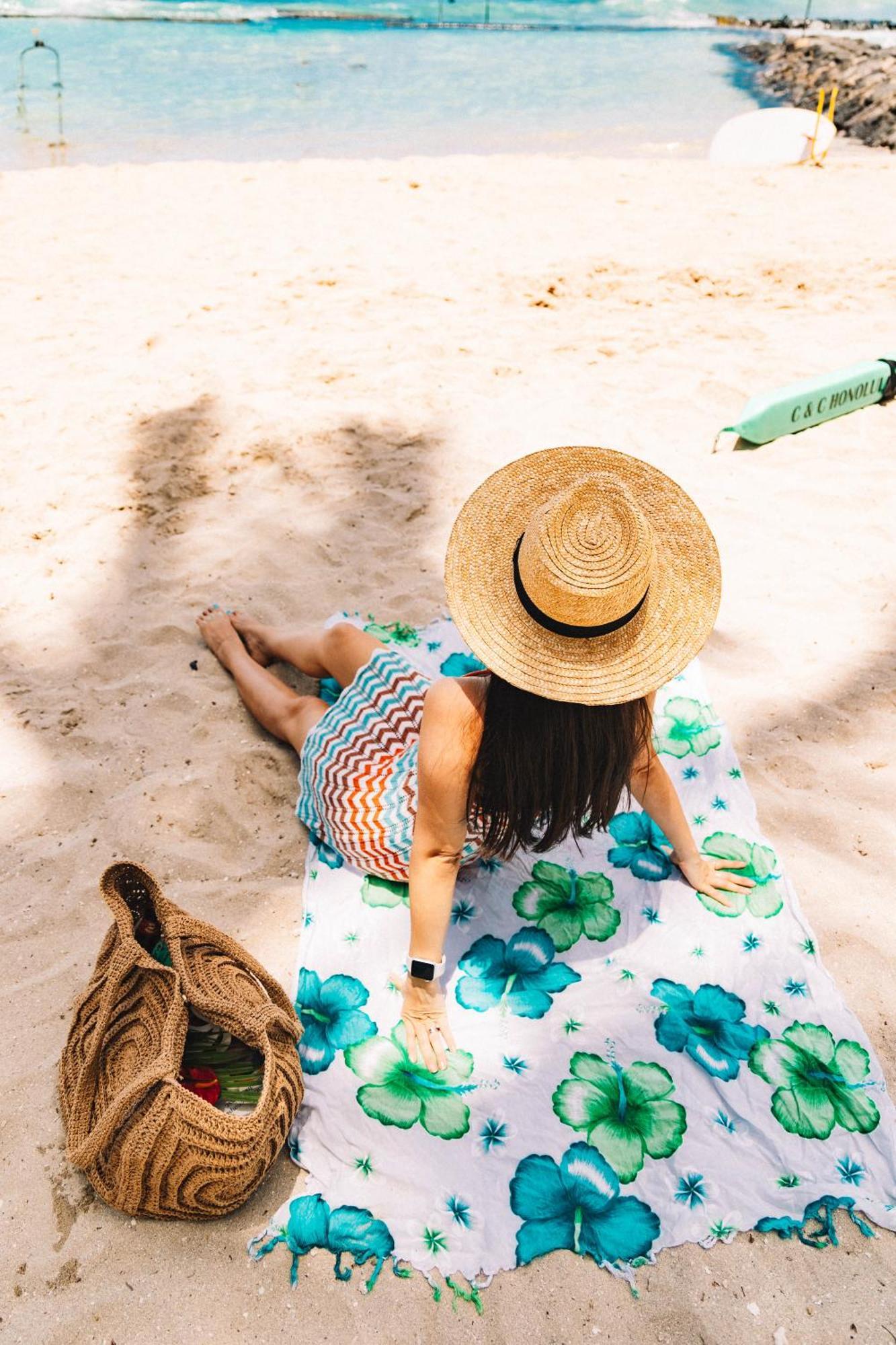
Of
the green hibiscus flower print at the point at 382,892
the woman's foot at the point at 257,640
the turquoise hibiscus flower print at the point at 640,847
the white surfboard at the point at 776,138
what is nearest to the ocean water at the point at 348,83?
the white surfboard at the point at 776,138

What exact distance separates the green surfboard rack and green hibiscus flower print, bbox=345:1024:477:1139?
322cm

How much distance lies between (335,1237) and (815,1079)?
1.06 meters

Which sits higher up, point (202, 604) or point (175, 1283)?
point (202, 604)

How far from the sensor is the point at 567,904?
230 centimetres

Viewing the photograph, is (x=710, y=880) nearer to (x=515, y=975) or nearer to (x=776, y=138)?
(x=515, y=975)

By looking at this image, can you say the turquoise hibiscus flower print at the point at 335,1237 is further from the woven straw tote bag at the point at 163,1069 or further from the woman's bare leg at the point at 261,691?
the woman's bare leg at the point at 261,691

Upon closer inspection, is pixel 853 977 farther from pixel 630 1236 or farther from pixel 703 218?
pixel 703 218

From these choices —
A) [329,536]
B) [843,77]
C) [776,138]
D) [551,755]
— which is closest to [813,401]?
[329,536]

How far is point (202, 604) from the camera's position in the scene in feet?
10.8

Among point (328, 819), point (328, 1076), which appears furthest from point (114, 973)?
point (328, 819)

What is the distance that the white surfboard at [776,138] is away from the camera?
377 inches

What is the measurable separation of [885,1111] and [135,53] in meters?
23.9

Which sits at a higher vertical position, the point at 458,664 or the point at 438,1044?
the point at 458,664

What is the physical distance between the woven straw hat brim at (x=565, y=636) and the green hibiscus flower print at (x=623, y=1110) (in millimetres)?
987
